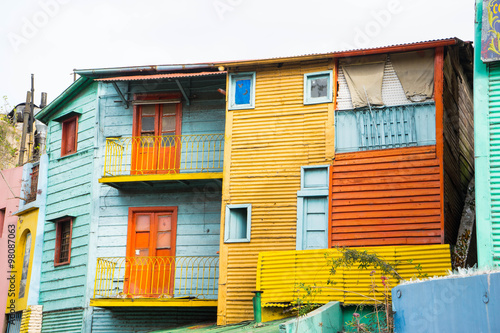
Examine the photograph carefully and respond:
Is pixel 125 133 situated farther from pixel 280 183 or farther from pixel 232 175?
pixel 280 183

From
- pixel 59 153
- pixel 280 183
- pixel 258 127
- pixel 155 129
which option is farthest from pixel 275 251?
pixel 59 153

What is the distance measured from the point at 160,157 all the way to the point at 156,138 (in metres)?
0.51

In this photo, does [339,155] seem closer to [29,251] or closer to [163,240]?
[163,240]

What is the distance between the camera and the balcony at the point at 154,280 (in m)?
16.9

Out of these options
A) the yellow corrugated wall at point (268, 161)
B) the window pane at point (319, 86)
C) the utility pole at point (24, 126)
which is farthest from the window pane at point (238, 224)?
the utility pole at point (24, 126)

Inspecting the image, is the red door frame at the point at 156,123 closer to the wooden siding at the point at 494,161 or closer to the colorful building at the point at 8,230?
the colorful building at the point at 8,230

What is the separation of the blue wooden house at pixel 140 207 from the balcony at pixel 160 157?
1.2 inches

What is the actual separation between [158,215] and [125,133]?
2.44 m

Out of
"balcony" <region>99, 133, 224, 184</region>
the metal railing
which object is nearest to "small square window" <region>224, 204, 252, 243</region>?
the metal railing

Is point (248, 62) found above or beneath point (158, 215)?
above

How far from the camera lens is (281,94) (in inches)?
651

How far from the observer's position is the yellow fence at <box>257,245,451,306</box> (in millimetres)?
13422

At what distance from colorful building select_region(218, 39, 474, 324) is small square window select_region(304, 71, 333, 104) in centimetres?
2

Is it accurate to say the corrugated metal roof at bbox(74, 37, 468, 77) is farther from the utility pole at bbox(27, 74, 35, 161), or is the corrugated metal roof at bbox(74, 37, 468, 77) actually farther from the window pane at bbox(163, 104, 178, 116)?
the utility pole at bbox(27, 74, 35, 161)
